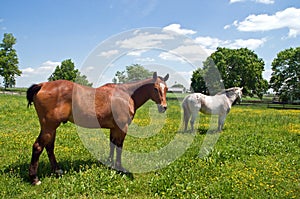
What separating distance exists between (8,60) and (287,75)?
2855 inches

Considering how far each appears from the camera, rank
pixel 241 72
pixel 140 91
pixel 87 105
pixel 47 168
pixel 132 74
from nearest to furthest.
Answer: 1. pixel 87 105
2. pixel 47 168
3. pixel 140 91
4. pixel 132 74
5. pixel 241 72

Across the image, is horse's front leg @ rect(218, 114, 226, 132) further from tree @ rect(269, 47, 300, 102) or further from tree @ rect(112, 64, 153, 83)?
tree @ rect(269, 47, 300, 102)

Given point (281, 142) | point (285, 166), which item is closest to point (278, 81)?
point (281, 142)

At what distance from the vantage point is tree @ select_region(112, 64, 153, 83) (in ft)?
25.5

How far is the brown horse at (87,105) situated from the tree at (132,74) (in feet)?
1.79

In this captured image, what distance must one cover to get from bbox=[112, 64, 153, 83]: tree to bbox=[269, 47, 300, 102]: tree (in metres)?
52.7

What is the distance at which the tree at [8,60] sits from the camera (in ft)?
221

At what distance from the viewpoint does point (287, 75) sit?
5406cm

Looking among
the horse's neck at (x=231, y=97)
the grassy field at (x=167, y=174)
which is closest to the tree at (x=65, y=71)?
the horse's neck at (x=231, y=97)

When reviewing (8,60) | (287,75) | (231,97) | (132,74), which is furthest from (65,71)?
(132,74)

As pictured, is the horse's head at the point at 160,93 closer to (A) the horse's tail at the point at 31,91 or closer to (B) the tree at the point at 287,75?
(A) the horse's tail at the point at 31,91

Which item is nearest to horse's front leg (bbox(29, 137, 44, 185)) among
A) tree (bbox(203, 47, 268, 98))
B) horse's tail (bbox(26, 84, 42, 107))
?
horse's tail (bbox(26, 84, 42, 107))

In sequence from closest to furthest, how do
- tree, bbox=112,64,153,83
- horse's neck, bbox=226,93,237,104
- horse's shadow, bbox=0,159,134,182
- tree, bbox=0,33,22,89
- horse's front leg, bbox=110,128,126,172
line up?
1. horse's shadow, bbox=0,159,134,182
2. horse's front leg, bbox=110,128,126,172
3. tree, bbox=112,64,153,83
4. horse's neck, bbox=226,93,237,104
5. tree, bbox=0,33,22,89

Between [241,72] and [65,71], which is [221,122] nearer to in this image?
[241,72]
